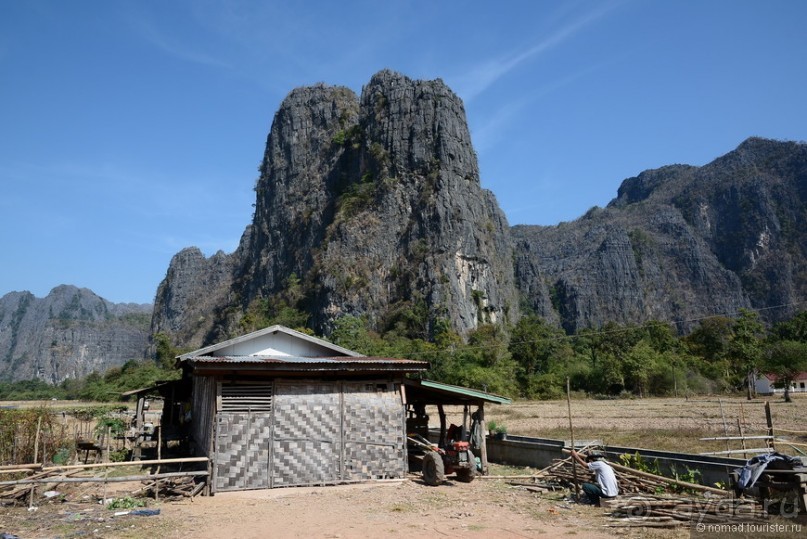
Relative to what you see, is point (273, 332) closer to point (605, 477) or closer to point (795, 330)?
point (605, 477)

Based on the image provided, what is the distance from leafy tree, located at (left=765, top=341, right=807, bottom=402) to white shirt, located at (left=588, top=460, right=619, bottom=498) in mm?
38406

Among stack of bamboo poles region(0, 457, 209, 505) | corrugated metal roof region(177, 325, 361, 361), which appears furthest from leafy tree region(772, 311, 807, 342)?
stack of bamboo poles region(0, 457, 209, 505)

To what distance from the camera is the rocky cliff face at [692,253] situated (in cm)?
13562

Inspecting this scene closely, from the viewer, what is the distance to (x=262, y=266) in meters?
87.4

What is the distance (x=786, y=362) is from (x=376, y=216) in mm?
45519

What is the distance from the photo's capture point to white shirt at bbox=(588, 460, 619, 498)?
10.8 metres

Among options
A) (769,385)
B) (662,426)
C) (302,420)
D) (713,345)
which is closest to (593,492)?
(302,420)

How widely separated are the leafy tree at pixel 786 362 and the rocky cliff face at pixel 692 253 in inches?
3094

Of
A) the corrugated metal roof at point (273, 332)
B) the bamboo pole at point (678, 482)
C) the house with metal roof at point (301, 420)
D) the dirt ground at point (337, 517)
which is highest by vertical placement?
the corrugated metal roof at point (273, 332)

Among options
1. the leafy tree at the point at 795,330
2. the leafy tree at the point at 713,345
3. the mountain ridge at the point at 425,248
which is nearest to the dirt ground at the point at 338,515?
the mountain ridge at the point at 425,248

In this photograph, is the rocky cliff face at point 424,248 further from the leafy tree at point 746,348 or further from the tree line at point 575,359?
the leafy tree at point 746,348

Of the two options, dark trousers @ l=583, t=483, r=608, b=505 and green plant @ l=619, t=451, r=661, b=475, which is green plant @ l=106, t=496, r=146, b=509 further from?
green plant @ l=619, t=451, r=661, b=475

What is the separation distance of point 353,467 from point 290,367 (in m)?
2.90

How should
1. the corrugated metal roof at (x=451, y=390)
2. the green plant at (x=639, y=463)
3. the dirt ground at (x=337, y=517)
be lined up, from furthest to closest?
the corrugated metal roof at (x=451, y=390) → the green plant at (x=639, y=463) → the dirt ground at (x=337, y=517)
